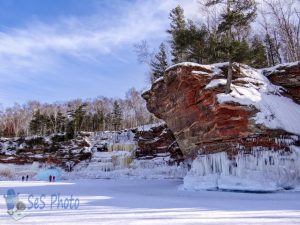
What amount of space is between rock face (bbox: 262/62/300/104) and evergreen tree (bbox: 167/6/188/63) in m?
8.61

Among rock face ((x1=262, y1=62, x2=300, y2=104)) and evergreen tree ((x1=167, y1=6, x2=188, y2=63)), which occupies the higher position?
evergreen tree ((x1=167, y1=6, x2=188, y2=63))

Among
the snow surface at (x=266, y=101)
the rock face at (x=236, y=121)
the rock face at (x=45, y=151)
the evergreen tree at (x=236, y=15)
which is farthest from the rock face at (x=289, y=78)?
the rock face at (x=45, y=151)

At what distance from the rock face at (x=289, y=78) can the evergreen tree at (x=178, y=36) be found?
28.3 ft

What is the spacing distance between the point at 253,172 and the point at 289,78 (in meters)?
6.23

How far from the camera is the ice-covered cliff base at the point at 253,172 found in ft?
47.0

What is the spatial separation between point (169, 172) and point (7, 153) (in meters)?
24.4

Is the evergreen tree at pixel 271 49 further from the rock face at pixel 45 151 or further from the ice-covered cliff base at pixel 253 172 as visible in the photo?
the rock face at pixel 45 151

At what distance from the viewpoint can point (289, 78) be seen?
17.7 metres

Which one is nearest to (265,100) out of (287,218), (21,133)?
(287,218)

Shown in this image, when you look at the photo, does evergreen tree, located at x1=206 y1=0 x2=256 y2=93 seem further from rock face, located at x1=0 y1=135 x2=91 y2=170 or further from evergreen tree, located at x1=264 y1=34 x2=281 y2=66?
rock face, located at x1=0 y1=135 x2=91 y2=170

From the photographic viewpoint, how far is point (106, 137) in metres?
38.2

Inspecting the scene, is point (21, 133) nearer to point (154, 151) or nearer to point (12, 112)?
point (12, 112)

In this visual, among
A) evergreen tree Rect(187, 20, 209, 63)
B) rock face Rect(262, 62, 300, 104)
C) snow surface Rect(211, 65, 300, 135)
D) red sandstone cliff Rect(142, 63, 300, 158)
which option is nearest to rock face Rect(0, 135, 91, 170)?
evergreen tree Rect(187, 20, 209, 63)

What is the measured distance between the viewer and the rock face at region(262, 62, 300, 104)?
17.4m
